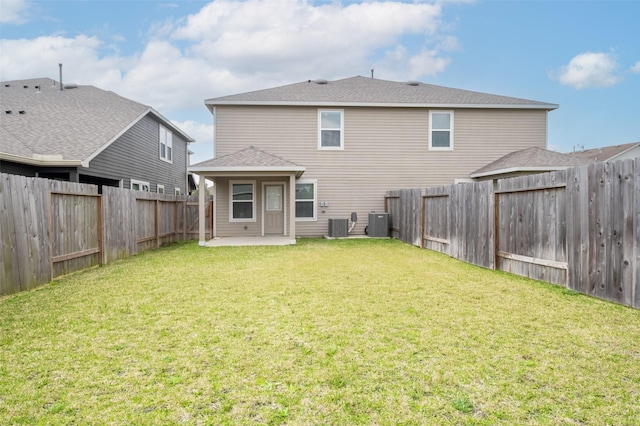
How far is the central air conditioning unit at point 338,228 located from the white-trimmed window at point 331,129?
3064 millimetres

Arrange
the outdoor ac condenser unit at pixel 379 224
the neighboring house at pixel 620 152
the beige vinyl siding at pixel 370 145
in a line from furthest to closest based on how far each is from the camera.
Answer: the neighboring house at pixel 620 152 → the beige vinyl siding at pixel 370 145 → the outdoor ac condenser unit at pixel 379 224

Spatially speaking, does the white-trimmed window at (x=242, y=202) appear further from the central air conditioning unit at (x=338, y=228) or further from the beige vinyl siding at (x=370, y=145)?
the central air conditioning unit at (x=338, y=228)

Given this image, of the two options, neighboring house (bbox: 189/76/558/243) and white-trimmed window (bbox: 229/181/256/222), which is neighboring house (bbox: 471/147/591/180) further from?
white-trimmed window (bbox: 229/181/256/222)

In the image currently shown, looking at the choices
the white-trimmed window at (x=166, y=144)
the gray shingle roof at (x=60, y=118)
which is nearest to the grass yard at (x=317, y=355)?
the gray shingle roof at (x=60, y=118)

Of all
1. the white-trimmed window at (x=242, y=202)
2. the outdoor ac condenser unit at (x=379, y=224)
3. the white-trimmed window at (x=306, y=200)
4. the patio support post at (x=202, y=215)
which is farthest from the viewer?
the white-trimmed window at (x=306, y=200)

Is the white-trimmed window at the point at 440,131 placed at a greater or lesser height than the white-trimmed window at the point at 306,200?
greater

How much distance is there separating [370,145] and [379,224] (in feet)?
10.9

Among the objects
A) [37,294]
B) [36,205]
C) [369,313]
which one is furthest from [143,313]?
[36,205]

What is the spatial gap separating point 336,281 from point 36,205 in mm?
5298

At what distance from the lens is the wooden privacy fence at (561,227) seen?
4.96 metres

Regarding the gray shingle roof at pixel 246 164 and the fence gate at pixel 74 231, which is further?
the gray shingle roof at pixel 246 164

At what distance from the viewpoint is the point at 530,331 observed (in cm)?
404

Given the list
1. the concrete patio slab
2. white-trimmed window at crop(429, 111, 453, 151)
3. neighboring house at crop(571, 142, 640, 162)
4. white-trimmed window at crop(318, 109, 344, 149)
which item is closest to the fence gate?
the concrete patio slab

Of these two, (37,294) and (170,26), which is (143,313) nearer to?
(37,294)
